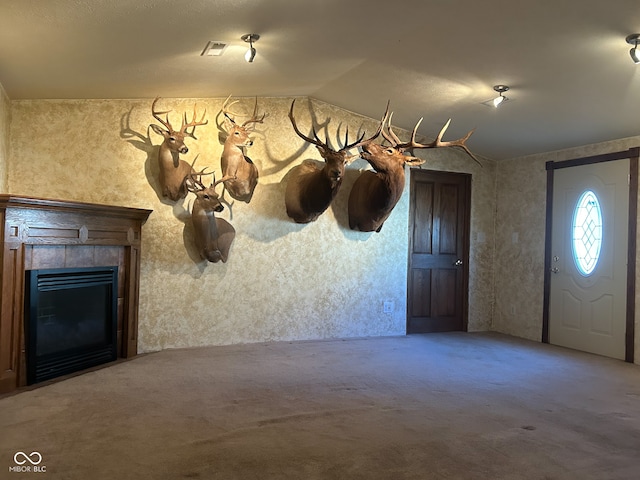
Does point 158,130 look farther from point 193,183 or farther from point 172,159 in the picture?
point 193,183

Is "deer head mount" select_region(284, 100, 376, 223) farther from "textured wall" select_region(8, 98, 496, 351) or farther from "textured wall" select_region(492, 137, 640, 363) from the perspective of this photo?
"textured wall" select_region(492, 137, 640, 363)

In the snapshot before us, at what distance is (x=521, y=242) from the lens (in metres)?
5.74

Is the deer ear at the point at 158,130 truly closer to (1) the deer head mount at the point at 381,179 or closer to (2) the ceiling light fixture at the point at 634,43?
(1) the deer head mount at the point at 381,179

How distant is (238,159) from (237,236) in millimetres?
728

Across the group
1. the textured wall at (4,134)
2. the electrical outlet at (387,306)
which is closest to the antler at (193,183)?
the textured wall at (4,134)

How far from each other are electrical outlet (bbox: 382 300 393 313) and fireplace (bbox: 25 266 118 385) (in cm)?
272

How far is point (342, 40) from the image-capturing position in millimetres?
3389

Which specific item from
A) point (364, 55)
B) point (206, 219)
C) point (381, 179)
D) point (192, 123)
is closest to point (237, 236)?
point (206, 219)

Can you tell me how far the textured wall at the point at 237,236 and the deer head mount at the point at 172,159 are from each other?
0.12m

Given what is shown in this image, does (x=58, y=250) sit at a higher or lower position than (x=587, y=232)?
lower

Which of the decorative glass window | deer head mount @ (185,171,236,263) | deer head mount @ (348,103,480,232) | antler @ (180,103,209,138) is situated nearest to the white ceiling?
antler @ (180,103,209,138)

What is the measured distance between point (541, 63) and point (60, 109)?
12.4ft

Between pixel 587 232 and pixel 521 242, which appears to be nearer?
pixel 587 232

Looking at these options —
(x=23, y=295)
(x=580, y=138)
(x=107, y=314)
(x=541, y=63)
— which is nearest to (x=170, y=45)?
(x=23, y=295)
